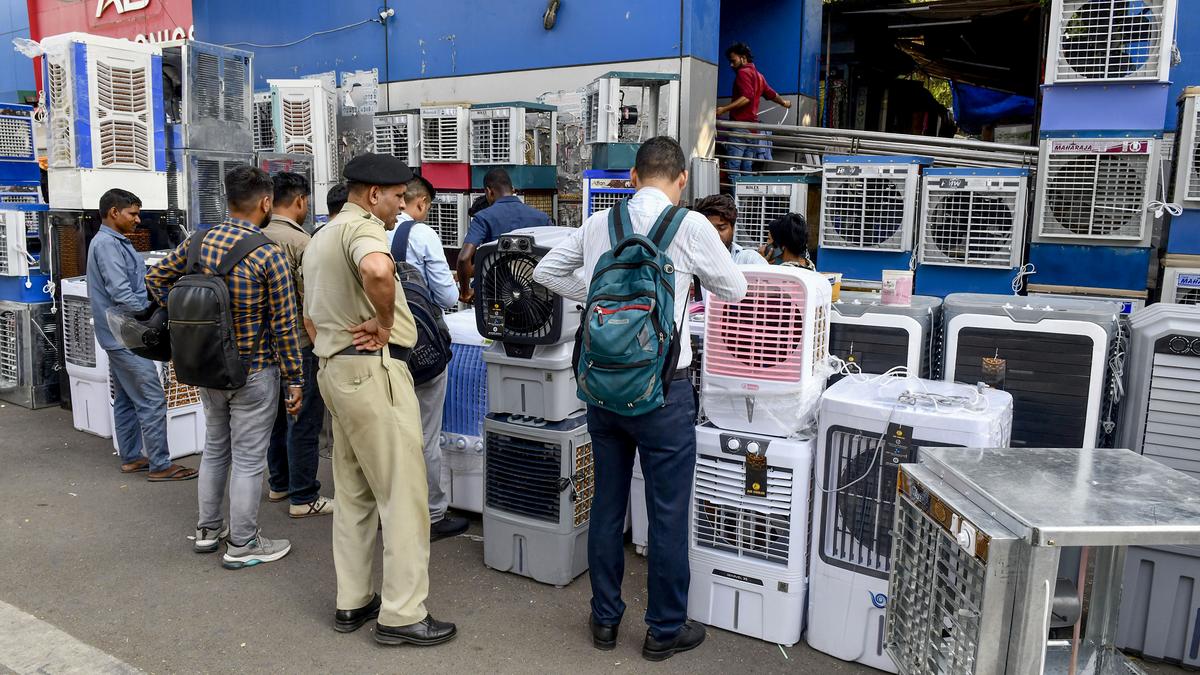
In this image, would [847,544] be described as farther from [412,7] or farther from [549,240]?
[412,7]

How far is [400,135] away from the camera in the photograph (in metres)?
8.29

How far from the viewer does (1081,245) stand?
17.3 feet

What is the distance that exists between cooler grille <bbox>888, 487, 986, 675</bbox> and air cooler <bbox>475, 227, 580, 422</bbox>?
1850mm

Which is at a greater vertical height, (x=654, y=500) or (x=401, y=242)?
(x=401, y=242)

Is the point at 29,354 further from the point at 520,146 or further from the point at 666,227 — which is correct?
the point at 666,227

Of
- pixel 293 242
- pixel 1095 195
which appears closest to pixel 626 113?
pixel 293 242

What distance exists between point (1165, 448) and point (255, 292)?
3.83 metres

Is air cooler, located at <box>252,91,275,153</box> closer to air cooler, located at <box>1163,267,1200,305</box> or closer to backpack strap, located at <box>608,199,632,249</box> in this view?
backpack strap, located at <box>608,199,632,249</box>

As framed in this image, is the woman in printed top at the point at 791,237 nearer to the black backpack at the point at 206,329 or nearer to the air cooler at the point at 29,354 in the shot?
the black backpack at the point at 206,329

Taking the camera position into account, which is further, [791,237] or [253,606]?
[791,237]

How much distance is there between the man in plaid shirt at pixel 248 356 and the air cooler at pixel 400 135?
13.7 feet

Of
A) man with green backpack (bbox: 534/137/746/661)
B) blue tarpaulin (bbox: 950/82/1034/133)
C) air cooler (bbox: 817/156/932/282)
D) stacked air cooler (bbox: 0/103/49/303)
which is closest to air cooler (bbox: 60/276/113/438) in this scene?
stacked air cooler (bbox: 0/103/49/303)

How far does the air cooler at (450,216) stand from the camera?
7922mm

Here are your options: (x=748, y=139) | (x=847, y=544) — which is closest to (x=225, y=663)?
(x=847, y=544)
